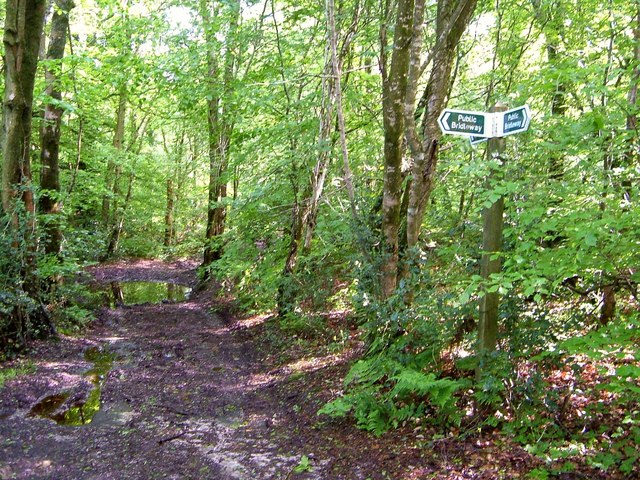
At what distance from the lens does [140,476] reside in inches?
189

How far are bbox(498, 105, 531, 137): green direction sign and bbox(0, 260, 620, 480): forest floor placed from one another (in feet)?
8.68

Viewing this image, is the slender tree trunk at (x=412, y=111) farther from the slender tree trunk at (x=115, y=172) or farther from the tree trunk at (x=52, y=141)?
the slender tree trunk at (x=115, y=172)

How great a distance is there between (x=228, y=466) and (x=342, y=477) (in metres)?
1.19

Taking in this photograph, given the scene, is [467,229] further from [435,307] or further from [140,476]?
[140,476]

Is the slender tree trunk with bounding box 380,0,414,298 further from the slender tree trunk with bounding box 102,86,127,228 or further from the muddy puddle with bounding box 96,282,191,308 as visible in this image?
the slender tree trunk with bounding box 102,86,127,228

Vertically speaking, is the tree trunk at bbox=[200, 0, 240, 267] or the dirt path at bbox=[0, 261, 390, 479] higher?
the tree trunk at bbox=[200, 0, 240, 267]

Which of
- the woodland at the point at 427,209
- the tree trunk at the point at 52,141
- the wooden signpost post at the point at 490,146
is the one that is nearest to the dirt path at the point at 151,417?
the woodland at the point at 427,209

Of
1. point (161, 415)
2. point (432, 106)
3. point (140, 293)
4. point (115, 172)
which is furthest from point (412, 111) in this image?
point (115, 172)

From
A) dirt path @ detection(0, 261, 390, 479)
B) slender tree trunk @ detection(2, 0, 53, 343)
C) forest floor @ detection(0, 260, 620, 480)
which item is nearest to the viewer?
forest floor @ detection(0, 260, 620, 480)

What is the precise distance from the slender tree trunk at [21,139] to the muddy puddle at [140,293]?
231 inches

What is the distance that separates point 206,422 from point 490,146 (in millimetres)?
4515

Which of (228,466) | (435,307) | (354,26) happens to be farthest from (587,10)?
(228,466)

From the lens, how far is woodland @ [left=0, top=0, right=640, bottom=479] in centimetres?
414

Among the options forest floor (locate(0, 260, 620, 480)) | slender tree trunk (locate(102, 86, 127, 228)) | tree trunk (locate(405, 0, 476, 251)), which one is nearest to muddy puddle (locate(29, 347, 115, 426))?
forest floor (locate(0, 260, 620, 480))
